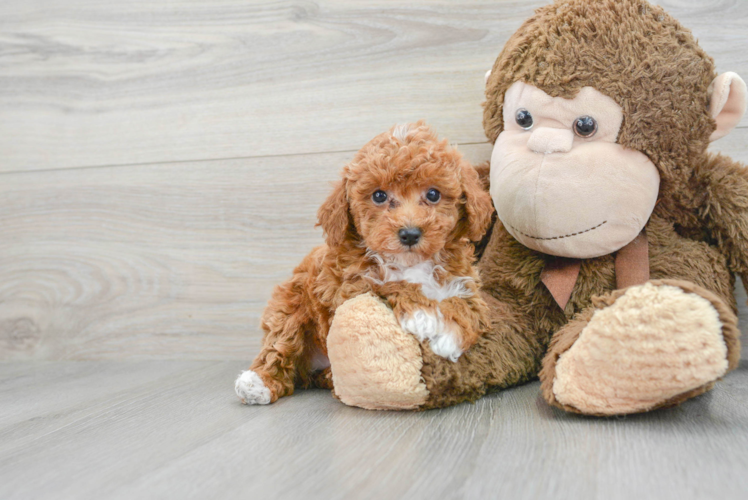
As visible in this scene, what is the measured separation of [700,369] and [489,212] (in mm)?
353

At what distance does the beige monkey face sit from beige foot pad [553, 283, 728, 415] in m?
0.19

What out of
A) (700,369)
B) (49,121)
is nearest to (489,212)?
(700,369)

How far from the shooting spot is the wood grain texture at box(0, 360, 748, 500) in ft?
2.02

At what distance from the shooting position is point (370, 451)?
0.73m

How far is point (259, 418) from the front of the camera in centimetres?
92

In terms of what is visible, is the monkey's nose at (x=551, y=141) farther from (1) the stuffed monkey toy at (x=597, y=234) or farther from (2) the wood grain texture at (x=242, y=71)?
(2) the wood grain texture at (x=242, y=71)

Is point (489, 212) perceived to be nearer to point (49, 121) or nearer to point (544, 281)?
point (544, 281)

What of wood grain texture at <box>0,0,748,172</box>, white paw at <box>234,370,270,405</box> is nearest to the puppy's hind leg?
white paw at <box>234,370,270,405</box>

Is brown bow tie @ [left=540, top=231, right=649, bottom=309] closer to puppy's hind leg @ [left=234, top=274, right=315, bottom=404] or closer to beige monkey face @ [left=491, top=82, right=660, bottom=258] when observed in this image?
beige monkey face @ [left=491, top=82, right=660, bottom=258]

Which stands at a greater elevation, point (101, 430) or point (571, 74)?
point (571, 74)

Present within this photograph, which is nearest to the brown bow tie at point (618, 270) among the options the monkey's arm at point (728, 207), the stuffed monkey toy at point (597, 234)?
the stuffed monkey toy at point (597, 234)

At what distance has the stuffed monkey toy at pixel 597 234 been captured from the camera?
76 cm

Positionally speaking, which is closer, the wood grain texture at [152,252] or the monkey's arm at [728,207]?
the monkey's arm at [728,207]

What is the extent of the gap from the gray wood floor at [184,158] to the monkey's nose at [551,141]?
0.36 metres
